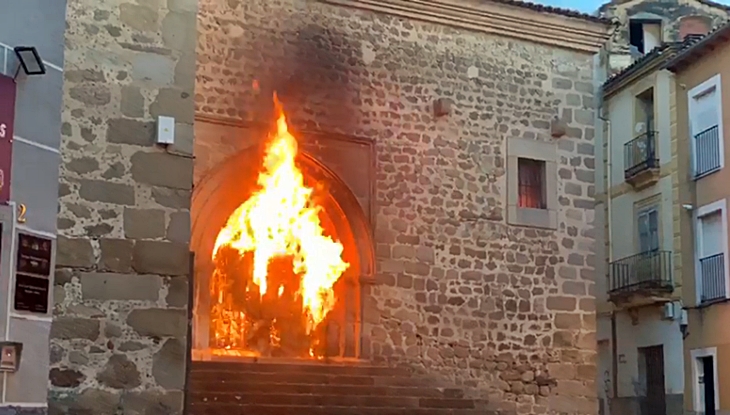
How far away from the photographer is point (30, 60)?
5242 mm

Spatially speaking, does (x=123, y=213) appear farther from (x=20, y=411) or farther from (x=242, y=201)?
(x=242, y=201)

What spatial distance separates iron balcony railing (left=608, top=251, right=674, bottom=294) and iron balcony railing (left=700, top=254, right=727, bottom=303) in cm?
87

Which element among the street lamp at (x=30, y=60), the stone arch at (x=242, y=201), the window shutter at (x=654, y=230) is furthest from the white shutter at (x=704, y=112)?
the street lamp at (x=30, y=60)

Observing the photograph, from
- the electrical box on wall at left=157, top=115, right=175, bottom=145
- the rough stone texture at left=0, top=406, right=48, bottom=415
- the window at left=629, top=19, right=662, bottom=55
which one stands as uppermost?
the window at left=629, top=19, right=662, bottom=55

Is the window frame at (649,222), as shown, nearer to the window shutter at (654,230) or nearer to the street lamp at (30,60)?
the window shutter at (654,230)

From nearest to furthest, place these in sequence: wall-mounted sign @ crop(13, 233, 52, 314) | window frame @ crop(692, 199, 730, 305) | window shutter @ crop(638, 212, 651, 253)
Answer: wall-mounted sign @ crop(13, 233, 52, 314)
window frame @ crop(692, 199, 730, 305)
window shutter @ crop(638, 212, 651, 253)

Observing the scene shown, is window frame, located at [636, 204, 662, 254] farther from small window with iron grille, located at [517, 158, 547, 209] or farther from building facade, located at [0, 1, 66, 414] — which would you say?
building facade, located at [0, 1, 66, 414]

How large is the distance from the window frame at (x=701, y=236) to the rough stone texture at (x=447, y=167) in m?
3.86

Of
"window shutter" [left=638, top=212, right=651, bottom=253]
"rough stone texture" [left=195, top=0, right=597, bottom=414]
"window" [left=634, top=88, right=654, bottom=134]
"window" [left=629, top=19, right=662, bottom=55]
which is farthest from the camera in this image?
"window" [left=629, top=19, right=662, bottom=55]

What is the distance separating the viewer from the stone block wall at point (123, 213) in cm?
607

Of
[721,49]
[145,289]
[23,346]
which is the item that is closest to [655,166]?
[721,49]

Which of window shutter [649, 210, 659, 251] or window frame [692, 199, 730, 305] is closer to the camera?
window frame [692, 199, 730, 305]

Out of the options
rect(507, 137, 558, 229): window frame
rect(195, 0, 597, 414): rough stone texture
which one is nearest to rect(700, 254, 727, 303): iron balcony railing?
rect(195, 0, 597, 414): rough stone texture

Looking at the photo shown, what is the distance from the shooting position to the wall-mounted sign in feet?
16.7
